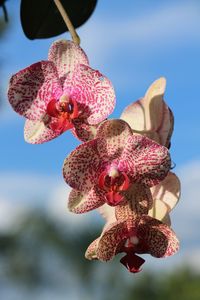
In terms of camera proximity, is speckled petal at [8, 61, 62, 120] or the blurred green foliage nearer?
speckled petal at [8, 61, 62, 120]

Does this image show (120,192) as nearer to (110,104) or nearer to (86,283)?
(110,104)

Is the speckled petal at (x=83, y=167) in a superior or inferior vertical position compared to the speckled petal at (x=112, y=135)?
inferior

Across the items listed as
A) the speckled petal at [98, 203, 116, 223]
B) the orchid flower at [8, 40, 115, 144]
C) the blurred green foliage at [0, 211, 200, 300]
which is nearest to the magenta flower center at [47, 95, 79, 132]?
the orchid flower at [8, 40, 115, 144]

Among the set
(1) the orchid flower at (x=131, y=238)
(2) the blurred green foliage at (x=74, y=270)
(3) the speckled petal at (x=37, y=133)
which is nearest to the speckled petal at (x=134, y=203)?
(1) the orchid flower at (x=131, y=238)

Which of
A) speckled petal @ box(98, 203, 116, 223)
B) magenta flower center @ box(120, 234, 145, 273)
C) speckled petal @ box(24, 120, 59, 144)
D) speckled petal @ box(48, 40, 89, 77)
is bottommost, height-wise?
magenta flower center @ box(120, 234, 145, 273)

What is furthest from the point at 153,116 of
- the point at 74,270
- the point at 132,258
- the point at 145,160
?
the point at 74,270

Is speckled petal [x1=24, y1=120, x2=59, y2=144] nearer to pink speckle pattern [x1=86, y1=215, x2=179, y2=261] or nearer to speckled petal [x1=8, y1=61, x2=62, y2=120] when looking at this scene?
speckled petal [x1=8, y1=61, x2=62, y2=120]

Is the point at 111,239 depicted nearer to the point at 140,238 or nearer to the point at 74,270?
the point at 140,238

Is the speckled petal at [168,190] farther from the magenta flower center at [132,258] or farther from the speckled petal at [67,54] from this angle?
the speckled petal at [67,54]
